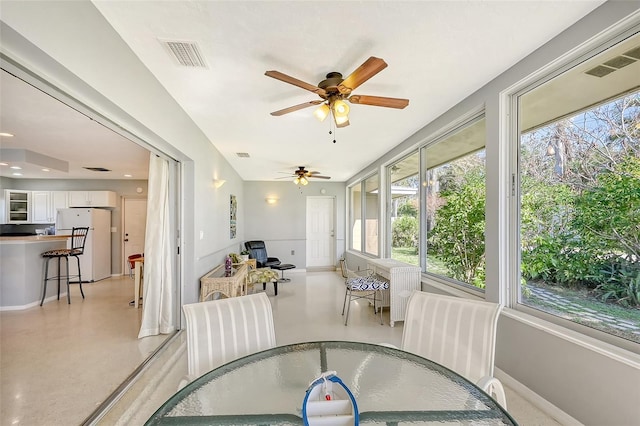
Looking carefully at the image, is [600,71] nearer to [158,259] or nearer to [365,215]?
[158,259]

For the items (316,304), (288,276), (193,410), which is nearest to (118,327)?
(316,304)

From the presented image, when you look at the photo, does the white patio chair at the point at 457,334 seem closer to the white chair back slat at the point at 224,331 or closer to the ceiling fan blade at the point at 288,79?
the white chair back slat at the point at 224,331

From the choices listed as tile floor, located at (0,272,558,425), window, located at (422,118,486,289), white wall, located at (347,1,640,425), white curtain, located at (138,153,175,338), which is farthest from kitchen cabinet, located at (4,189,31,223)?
white wall, located at (347,1,640,425)

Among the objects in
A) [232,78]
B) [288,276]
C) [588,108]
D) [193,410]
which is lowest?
[288,276]

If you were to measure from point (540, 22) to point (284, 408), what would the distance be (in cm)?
258

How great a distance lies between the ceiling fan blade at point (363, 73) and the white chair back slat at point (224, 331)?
1.60 meters

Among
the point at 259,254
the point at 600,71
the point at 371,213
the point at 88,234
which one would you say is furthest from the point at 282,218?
the point at 600,71

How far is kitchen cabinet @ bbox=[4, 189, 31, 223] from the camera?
20.6 feet

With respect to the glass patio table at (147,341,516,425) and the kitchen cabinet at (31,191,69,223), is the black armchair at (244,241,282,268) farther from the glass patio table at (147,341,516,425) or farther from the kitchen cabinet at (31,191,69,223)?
the glass patio table at (147,341,516,425)

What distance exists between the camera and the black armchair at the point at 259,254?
21.9ft

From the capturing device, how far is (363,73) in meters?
1.86

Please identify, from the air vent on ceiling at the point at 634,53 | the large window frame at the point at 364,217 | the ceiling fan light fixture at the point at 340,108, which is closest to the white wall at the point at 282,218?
the large window frame at the point at 364,217

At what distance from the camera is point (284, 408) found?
1.13 m

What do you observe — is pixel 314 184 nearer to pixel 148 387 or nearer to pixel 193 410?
pixel 148 387
